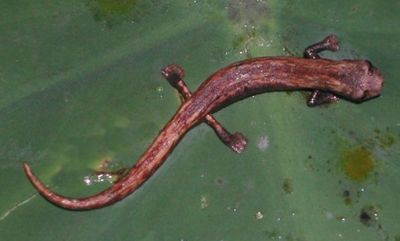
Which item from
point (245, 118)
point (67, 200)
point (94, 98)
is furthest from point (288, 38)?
point (67, 200)

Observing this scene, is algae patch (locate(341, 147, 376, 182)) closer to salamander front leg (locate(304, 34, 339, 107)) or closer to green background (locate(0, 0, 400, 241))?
green background (locate(0, 0, 400, 241))

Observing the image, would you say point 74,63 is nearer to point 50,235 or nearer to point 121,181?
point 121,181

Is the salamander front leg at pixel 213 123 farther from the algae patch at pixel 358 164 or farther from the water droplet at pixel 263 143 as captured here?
the algae patch at pixel 358 164

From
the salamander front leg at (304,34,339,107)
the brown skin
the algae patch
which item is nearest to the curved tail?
the brown skin

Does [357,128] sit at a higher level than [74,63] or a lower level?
lower

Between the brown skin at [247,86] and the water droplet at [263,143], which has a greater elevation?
the brown skin at [247,86]

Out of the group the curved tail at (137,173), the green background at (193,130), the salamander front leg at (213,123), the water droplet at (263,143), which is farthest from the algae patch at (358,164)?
the curved tail at (137,173)

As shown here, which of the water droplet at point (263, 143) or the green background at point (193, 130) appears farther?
the water droplet at point (263, 143)
